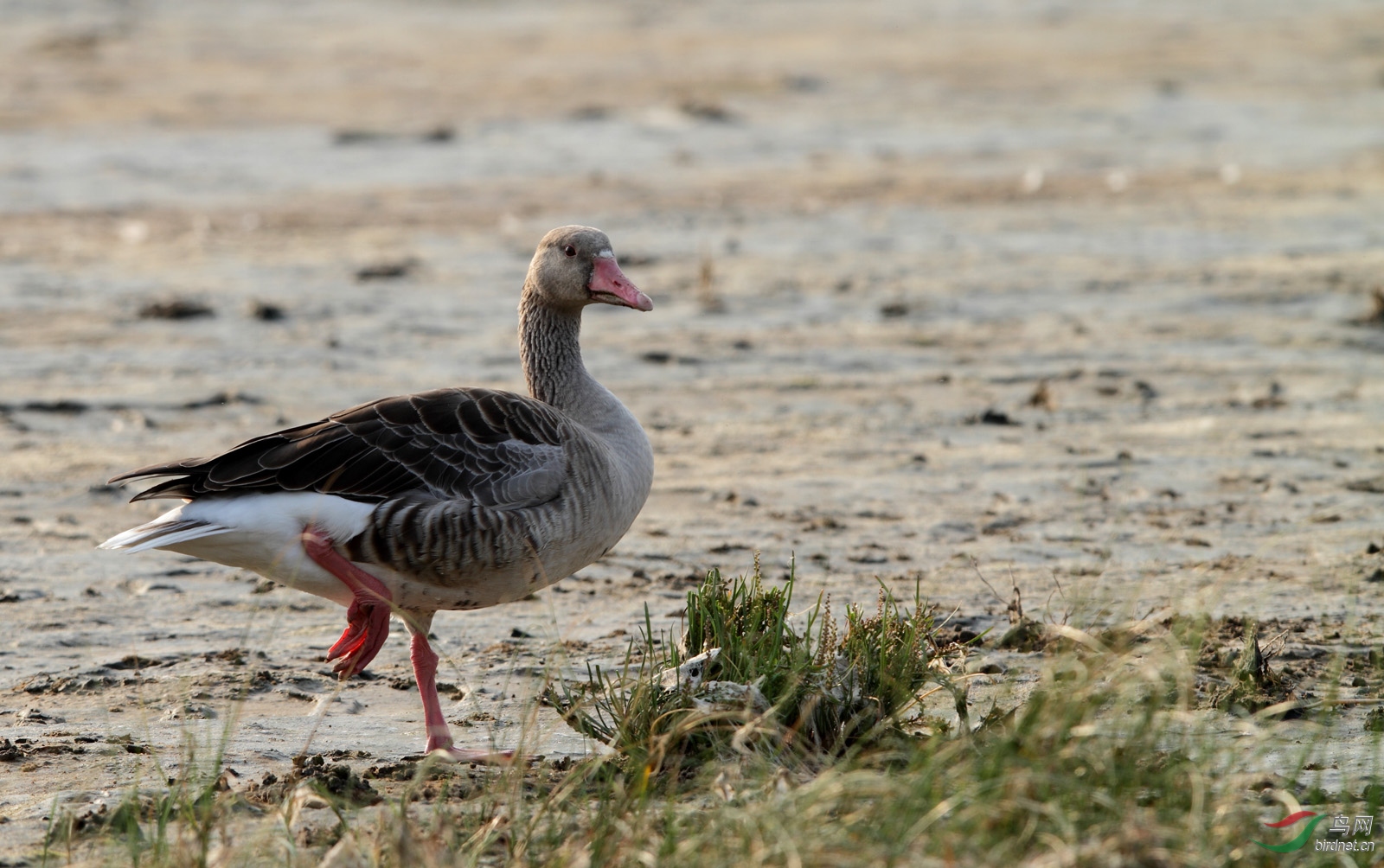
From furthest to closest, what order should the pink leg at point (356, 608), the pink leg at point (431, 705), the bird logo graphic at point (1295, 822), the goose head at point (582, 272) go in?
the goose head at point (582, 272) → the pink leg at point (356, 608) → the pink leg at point (431, 705) → the bird logo graphic at point (1295, 822)

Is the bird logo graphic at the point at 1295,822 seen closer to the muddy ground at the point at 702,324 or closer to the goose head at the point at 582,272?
the muddy ground at the point at 702,324

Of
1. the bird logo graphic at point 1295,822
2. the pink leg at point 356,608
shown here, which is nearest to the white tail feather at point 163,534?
the pink leg at point 356,608

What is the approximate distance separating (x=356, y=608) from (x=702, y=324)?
636cm

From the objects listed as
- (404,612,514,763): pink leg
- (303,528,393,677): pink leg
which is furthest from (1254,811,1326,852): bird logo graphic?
(303,528,393,677): pink leg

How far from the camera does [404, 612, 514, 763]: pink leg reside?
4984 mm

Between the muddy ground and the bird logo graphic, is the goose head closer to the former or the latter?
the muddy ground

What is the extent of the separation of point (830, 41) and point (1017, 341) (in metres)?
15.4

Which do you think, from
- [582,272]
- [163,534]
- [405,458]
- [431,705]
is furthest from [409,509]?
[582,272]

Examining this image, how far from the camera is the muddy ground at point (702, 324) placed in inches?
247

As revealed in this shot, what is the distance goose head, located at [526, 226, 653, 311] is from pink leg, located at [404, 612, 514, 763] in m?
1.54

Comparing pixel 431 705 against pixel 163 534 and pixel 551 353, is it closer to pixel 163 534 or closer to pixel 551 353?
pixel 163 534

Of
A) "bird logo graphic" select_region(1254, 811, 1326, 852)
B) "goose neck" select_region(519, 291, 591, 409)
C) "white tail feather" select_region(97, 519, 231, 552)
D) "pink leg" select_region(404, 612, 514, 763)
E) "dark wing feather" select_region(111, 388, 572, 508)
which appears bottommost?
"pink leg" select_region(404, 612, 514, 763)

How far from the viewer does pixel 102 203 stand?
14.5 metres

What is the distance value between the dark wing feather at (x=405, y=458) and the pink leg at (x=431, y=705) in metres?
0.52
